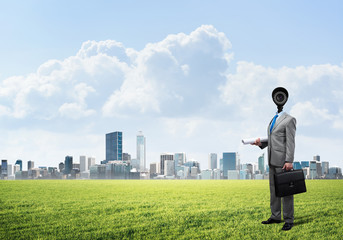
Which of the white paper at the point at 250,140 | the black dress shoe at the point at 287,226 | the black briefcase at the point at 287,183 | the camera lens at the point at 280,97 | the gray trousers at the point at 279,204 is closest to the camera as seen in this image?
the black briefcase at the point at 287,183

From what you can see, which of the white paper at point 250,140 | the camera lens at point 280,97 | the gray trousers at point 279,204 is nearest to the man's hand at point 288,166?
the gray trousers at point 279,204

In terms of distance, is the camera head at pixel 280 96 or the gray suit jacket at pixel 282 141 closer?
the gray suit jacket at pixel 282 141

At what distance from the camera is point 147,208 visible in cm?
1420

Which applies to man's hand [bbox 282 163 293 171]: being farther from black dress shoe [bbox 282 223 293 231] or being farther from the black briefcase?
black dress shoe [bbox 282 223 293 231]

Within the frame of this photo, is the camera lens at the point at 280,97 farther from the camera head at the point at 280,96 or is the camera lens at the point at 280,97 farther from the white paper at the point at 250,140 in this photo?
the white paper at the point at 250,140

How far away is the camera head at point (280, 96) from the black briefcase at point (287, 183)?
1842mm

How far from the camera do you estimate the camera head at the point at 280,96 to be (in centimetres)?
925

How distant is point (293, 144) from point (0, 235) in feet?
26.7

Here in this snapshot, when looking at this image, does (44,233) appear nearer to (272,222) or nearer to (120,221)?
(120,221)

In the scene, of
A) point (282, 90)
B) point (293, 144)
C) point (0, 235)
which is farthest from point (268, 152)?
point (0, 235)

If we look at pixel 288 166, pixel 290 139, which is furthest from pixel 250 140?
pixel 288 166

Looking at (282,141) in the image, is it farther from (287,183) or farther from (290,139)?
(287,183)

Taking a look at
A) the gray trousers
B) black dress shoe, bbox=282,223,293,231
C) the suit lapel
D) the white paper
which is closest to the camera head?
the suit lapel

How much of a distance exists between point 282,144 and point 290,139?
0.95 feet
